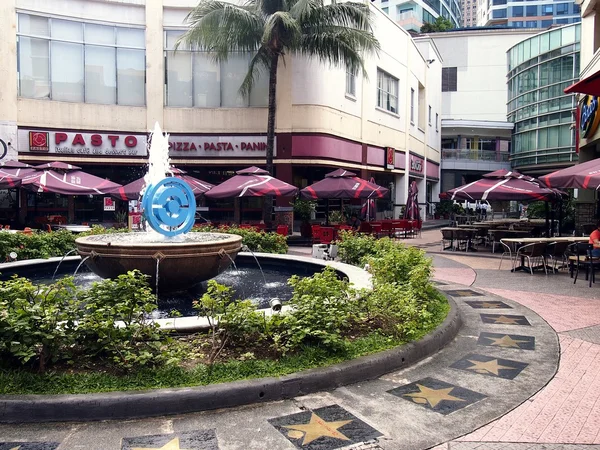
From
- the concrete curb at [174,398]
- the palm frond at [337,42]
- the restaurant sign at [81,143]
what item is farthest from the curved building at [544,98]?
the concrete curb at [174,398]

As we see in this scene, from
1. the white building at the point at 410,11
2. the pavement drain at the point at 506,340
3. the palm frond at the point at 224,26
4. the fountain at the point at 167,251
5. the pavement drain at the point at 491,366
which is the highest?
the white building at the point at 410,11

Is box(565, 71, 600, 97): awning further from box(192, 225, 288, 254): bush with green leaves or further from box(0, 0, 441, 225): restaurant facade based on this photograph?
box(0, 0, 441, 225): restaurant facade

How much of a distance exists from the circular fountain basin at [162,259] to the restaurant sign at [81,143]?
18.0 metres

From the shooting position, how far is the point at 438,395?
5.03 metres

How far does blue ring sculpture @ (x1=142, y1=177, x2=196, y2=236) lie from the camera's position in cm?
838

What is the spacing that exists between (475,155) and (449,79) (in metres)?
11.2

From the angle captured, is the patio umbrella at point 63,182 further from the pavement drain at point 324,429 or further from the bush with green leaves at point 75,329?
the pavement drain at point 324,429

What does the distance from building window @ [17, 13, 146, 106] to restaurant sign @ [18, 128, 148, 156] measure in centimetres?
168

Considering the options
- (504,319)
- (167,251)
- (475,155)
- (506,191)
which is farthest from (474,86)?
(167,251)

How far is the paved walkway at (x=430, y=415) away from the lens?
159 inches

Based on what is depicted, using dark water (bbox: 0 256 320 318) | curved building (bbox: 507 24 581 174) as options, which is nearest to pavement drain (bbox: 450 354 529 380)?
dark water (bbox: 0 256 320 318)

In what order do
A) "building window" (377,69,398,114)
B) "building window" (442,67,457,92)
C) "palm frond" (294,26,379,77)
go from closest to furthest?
"palm frond" (294,26,379,77) < "building window" (377,69,398,114) < "building window" (442,67,457,92)

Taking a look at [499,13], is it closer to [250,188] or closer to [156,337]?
[250,188]

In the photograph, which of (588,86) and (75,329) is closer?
(75,329)
